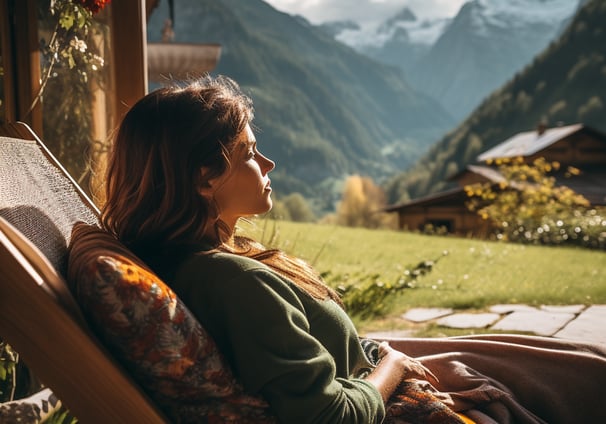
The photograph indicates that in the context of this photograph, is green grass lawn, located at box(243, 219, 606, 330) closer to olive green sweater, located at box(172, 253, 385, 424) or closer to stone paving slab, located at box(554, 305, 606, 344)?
stone paving slab, located at box(554, 305, 606, 344)

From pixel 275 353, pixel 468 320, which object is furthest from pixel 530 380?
pixel 468 320

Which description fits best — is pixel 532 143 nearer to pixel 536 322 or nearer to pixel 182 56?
pixel 182 56

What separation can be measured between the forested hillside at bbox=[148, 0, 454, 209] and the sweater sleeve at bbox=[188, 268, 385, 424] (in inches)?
2816

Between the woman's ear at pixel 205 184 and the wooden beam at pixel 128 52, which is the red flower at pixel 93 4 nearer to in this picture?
the wooden beam at pixel 128 52

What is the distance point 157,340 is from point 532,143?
25.1m

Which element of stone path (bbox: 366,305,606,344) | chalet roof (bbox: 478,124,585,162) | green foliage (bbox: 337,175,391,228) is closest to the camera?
stone path (bbox: 366,305,606,344)

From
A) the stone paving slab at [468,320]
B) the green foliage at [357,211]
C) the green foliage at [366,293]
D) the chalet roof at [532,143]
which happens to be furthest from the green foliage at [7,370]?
the green foliage at [357,211]

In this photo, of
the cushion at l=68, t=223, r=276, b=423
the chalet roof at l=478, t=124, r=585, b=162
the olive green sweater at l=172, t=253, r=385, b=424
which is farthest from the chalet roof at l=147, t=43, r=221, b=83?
the chalet roof at l=478, t=124, r=585, b=162

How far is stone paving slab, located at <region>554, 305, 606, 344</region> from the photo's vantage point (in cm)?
349

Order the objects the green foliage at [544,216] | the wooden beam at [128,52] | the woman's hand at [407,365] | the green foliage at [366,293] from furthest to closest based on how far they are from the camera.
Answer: the green foliage at [544,216], the green foliage at [366,293], the wooden beam at [128,52], the woman's hand at [407,365]

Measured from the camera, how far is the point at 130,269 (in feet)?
3.25

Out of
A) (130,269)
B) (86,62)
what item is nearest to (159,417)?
(130,269)

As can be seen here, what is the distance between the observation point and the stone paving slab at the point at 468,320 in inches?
159

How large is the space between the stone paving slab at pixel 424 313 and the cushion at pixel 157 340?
11.0 ft
